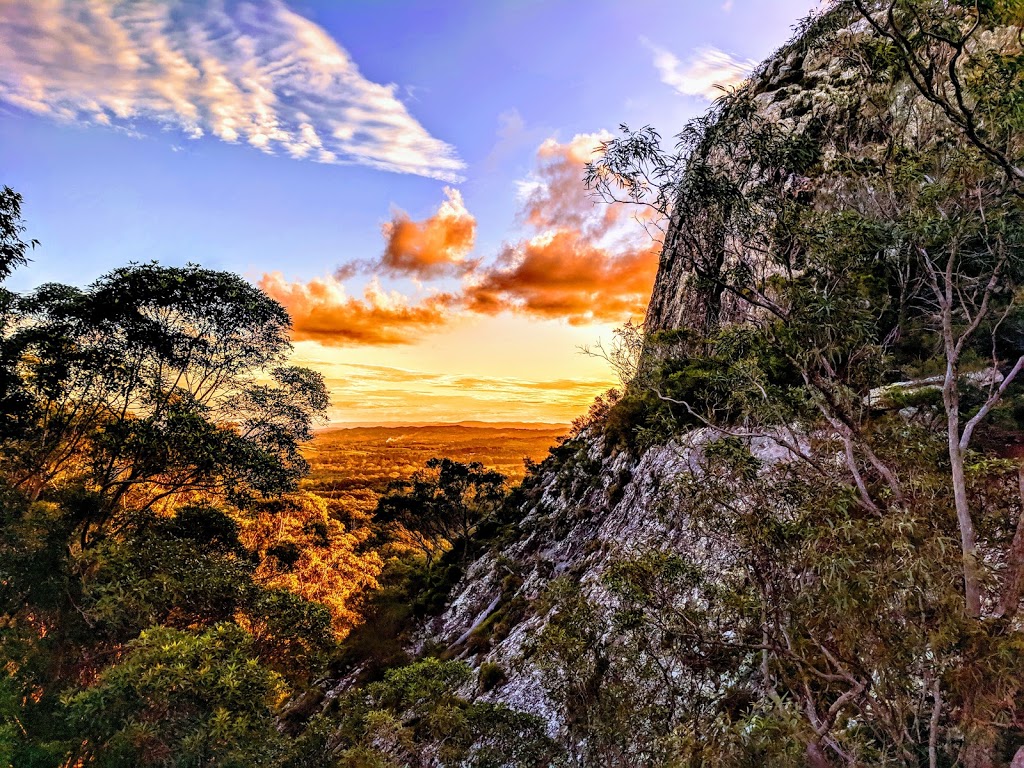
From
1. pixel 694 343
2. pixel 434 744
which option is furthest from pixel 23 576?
pixel 694 343

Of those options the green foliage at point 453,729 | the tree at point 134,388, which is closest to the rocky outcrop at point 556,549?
the green foliage at point 453,729

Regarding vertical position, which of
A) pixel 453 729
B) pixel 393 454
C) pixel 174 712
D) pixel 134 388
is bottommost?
pixel 393 454

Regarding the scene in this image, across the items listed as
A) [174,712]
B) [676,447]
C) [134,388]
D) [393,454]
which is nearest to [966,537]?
[676,447]

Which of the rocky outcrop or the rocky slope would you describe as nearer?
the rocky slope

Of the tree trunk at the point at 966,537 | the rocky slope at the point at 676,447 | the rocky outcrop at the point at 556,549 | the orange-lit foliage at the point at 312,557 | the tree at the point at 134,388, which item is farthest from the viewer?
the orange-lit foliage at the point at 312,557

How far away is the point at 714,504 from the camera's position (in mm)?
7930

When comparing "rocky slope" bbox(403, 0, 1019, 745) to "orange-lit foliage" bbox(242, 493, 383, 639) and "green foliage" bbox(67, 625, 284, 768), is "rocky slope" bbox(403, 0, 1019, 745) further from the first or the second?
"orange-lit foliage" bbox(242, 493, 383, 639)

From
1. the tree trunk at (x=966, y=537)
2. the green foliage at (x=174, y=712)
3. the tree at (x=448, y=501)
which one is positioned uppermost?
the tree trunk at (x=966, y=537)

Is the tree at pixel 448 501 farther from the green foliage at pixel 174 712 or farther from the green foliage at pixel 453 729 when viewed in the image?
the green foliage at pixel 174 712

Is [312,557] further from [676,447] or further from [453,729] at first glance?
[676,447]

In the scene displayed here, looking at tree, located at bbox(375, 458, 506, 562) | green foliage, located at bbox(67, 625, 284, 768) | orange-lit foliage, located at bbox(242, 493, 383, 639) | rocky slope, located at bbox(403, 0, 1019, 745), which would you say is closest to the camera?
green foliage, located at bbox(67, 625, 284, 768)

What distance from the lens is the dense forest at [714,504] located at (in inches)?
216

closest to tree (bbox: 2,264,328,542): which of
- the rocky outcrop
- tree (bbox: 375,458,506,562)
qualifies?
the rocky outcrop

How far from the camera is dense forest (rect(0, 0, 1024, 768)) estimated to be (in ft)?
18.0
